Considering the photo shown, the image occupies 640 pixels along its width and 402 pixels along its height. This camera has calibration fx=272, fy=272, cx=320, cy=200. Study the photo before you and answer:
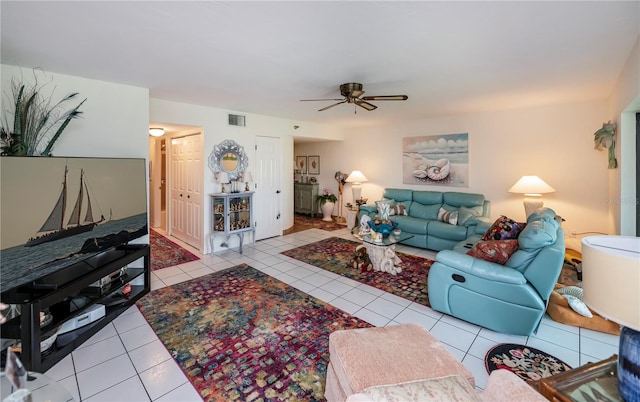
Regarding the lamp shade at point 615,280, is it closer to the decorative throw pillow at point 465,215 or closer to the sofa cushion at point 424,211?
the decorative throw pillow at point 465,215

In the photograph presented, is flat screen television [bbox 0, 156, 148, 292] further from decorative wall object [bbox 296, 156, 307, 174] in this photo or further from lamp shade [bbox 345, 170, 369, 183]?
decorative wall object [bbox 296, 156, 307, 174]

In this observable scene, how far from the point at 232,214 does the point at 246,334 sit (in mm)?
2702

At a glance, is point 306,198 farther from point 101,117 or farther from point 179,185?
point 101,117

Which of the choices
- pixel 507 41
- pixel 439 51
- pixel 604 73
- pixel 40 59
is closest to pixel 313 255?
pixel 439 51

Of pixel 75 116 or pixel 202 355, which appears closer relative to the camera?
pixel 202 355

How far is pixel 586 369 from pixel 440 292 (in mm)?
1417

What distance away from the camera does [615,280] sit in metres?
0.98

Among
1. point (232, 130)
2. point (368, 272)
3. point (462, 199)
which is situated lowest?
point (368, 272)

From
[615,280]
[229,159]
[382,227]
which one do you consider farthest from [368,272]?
[229,159]

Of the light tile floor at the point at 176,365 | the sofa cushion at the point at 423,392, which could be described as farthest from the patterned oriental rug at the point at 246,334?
the sofa cushion at the point at 423,392

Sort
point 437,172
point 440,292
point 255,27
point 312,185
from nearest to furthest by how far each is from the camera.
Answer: point 255,27, point 440,292, point 437,172, point 312,185

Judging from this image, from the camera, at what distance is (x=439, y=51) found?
7.70 feet

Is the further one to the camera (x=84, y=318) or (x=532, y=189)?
(x=532, y=189)

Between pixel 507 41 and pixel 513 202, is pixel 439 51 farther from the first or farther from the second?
pixel 513 202
